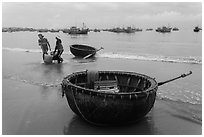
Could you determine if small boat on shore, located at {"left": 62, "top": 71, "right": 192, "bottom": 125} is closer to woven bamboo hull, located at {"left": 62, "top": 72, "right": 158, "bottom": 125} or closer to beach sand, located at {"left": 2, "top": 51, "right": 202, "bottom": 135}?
woven bamboo hull, located at {"left": 62, "top": 72, "right": 158, "bottom": 125}

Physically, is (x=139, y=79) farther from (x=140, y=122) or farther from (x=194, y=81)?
(x=194, y=81)

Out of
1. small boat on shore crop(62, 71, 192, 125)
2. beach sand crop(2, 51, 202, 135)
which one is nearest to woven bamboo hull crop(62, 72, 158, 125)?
small boat on shore crop(62, 71, 192, 125)

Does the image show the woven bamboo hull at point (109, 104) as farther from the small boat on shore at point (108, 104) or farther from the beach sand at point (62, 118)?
the beach sand at point (62, 118)

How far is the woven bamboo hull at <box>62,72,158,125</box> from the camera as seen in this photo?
211 inches

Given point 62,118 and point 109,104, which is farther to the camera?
point 62,118

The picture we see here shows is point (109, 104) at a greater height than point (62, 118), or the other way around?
point (109, 104)

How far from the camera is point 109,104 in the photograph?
17.6 feet

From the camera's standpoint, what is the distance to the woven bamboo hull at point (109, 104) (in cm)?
536

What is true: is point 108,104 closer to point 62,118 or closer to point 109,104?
point 109,104

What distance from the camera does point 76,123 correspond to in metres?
6.07

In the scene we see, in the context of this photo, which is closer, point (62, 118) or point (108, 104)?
point (108, 104)

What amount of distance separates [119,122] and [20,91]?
187 inches

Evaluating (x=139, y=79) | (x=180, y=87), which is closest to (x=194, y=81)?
(x=180, y=87)

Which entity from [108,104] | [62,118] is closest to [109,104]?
[108,104]
